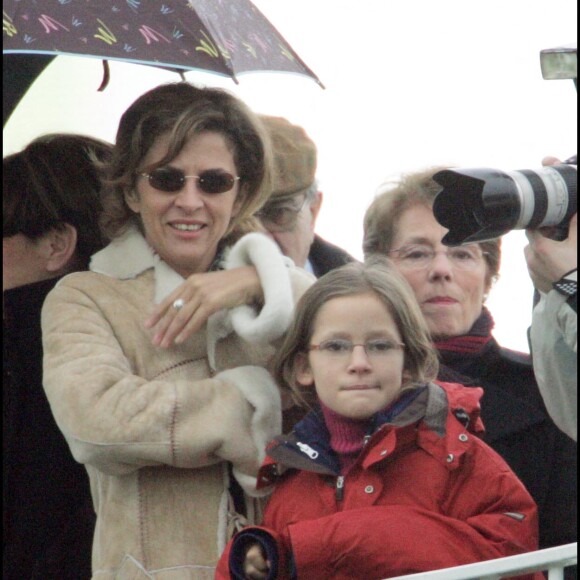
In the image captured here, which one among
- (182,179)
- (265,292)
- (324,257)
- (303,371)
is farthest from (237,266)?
(324,257)

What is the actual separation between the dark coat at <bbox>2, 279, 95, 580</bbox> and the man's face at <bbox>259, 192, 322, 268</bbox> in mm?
874

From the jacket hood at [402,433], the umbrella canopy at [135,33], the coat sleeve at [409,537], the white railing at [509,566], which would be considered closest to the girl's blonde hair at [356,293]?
the jacket hood at [402,433]

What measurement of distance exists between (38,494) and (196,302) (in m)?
0.70

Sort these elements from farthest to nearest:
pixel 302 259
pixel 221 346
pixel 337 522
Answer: pixel 302 259 → pixel 221 346 → pixel 337 522

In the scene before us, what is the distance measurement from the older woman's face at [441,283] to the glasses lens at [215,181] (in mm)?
584

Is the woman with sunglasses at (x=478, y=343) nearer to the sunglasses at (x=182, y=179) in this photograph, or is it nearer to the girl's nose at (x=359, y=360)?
the girl's nose at (x=359, y=360)

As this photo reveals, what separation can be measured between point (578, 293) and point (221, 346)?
116cm

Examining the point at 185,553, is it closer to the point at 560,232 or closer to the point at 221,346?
the point at 221,346

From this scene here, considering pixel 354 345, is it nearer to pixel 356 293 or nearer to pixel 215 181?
pixel 356 293

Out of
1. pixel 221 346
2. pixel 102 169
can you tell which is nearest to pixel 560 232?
pixel 221 346

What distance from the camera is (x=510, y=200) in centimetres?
310

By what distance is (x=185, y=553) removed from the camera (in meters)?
3.71

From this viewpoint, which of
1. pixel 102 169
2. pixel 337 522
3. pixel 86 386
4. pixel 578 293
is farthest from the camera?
pixel 102 169

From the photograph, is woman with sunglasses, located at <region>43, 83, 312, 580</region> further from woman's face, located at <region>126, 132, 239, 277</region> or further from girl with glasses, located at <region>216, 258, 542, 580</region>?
girl with glasses, located at <region>216, 258, 542, 580</region>
